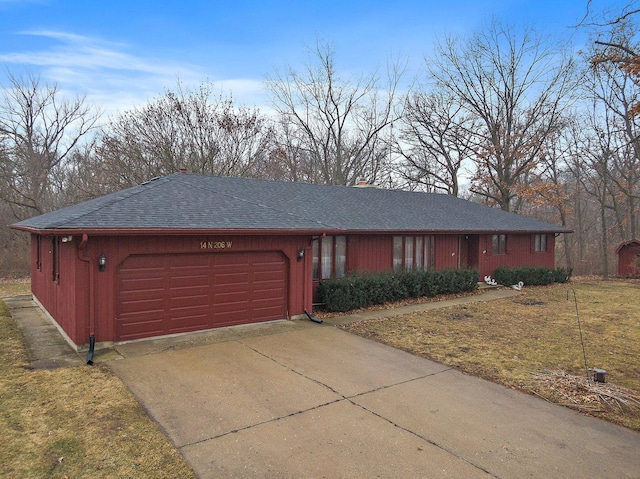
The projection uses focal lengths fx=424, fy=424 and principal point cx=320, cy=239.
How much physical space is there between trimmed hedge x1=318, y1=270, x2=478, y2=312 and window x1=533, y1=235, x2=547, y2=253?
6.11 meters

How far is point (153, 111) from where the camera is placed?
74.6 ft

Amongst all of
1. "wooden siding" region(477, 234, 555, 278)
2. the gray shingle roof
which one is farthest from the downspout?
"wooden siding" region(477, 234, 555, 278)

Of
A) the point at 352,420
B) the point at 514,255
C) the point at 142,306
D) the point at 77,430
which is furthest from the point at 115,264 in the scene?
the point at 514,255

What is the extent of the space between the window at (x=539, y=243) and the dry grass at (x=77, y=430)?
18.9 m

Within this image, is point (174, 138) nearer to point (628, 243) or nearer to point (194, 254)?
point (194, 254)

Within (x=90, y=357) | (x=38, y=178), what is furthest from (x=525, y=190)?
(x=38, y=178)

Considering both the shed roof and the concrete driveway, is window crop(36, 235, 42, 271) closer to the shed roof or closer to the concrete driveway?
the concrete driveway

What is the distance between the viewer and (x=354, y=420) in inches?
199

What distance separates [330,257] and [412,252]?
373cm

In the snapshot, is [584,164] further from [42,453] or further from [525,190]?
[42,453]

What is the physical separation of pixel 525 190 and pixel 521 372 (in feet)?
70.1

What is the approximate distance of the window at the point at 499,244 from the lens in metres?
18.0

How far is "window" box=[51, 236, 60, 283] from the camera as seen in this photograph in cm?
908

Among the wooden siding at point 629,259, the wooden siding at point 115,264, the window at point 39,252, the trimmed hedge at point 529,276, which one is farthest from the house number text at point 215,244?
the wooden siding at point 629,259
